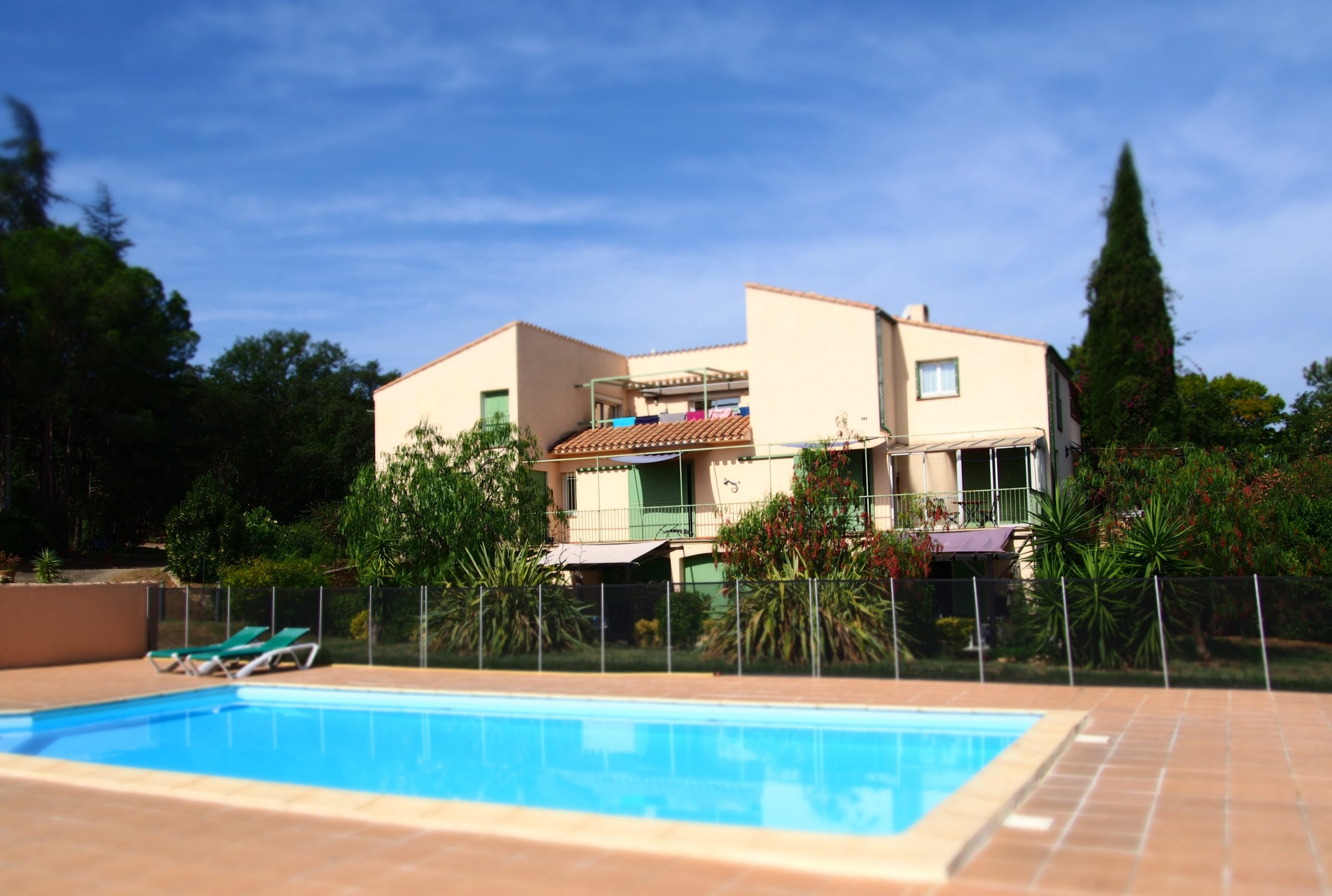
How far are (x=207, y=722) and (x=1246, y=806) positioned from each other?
12885mm

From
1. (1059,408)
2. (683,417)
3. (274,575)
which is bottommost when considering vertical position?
(274,575)

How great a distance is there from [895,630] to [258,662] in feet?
34.7

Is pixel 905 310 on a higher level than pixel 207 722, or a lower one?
higher

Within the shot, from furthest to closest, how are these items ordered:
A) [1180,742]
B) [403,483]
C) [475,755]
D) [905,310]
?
[905,310], [403,483], [475,755], [1180,742]

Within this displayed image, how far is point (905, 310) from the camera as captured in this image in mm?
30234

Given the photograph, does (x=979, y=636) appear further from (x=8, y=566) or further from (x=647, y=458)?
(x=8, y=566)

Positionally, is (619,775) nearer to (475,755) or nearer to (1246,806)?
(475,755)

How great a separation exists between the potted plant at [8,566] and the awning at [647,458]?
16330mm

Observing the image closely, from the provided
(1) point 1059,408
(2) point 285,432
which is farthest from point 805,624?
(2) point 285,432

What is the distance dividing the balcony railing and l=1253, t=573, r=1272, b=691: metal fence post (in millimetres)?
7002

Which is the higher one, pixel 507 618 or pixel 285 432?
pixel 285 432

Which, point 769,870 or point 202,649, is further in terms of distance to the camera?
point 202,649

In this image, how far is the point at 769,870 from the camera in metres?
5.97

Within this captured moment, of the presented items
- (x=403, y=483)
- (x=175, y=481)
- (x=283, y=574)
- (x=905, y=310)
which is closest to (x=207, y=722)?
(x=403, y=483)
